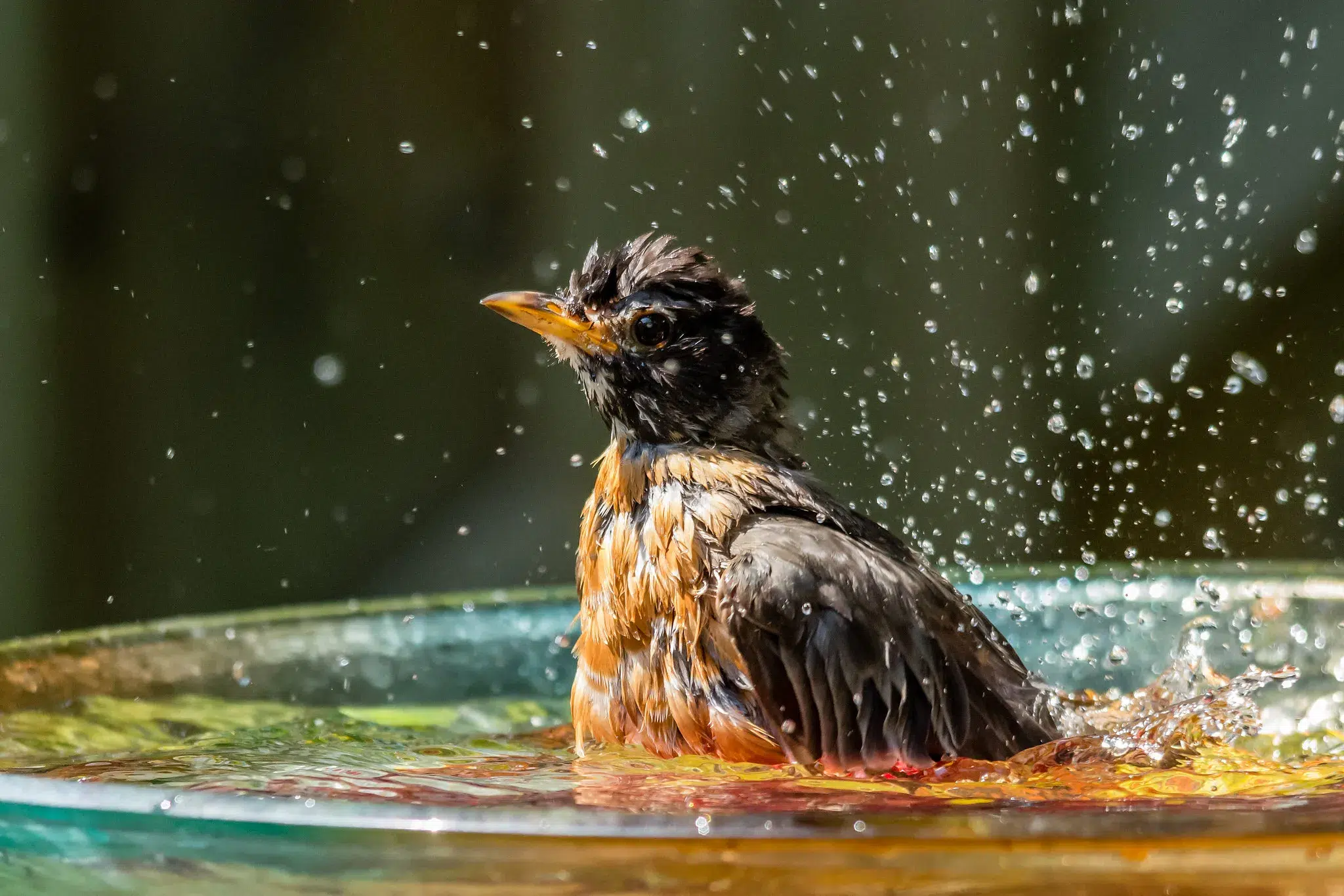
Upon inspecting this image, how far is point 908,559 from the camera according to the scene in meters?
2.72

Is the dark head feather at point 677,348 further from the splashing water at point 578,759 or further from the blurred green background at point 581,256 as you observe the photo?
the blurred green background at point 581,256

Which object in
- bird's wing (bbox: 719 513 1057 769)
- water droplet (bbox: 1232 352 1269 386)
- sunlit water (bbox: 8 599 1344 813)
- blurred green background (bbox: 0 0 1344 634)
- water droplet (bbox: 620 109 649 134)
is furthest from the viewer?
water droplet (bbox: 620 109 649 134)

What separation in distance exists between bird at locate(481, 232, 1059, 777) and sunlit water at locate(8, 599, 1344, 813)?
11 centimetres

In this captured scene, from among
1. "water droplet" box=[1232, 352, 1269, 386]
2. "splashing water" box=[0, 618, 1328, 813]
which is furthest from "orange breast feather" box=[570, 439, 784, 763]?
"water droplet" box=[1232, 352, 1269, 386]

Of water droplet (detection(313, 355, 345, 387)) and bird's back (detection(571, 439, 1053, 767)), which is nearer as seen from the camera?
bird's back (detection(571, 439, 1053, 767))

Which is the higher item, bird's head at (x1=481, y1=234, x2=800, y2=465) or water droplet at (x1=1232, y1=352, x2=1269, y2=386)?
water droplet at (x1=1232, y1=352, x2=1269, y2=386)

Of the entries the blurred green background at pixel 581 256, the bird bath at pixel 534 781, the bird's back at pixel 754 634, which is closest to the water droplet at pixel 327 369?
the blurred green background at pixel 581 256

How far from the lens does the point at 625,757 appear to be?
2150 millimetres

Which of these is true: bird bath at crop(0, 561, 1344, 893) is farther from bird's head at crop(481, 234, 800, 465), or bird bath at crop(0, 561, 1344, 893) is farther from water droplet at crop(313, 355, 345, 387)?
water droplet at crop(313, 355, 345, 387)

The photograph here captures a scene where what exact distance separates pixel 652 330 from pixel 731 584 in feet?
2.09

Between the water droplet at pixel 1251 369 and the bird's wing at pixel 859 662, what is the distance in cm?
372

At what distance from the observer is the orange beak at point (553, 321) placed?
9.36ft

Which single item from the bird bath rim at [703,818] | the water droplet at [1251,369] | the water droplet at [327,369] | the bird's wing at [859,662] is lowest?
the bird bath rim at [703,818]

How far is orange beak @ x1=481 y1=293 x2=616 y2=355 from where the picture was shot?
2.85 m
